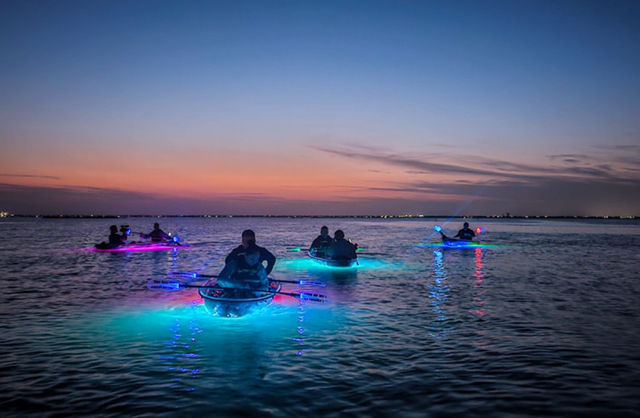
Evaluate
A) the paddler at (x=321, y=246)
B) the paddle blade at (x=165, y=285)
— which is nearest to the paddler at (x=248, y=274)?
the paddle blade at (x=165, y=285)

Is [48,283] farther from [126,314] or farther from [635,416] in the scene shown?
[635,416]

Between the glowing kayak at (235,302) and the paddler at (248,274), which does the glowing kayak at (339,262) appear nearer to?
the paddler at (248,274)

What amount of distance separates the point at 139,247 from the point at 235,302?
3631 cm

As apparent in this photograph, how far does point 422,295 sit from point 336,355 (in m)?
10.5

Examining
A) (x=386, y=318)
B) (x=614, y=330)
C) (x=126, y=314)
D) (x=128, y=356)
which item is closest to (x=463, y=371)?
(x=386, y=318)

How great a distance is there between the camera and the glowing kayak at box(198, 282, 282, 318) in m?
15.4

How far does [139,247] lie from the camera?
157ft

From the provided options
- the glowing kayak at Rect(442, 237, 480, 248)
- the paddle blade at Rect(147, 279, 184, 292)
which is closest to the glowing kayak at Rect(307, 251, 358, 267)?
the paddle blade at Rect(147, 279, 184, 292)

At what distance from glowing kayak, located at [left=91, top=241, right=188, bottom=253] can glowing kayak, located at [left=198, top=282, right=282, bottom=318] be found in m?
31.7

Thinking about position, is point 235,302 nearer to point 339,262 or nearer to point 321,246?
point 339,262

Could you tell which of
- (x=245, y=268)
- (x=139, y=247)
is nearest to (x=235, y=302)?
(x=245, y=268)

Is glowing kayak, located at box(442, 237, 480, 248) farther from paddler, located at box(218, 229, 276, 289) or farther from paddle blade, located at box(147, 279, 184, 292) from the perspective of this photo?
paddler, located at box(218, 229, 276, 289)

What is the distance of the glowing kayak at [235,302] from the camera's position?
606 inches

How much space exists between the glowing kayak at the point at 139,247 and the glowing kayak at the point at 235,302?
31676 millimetres
